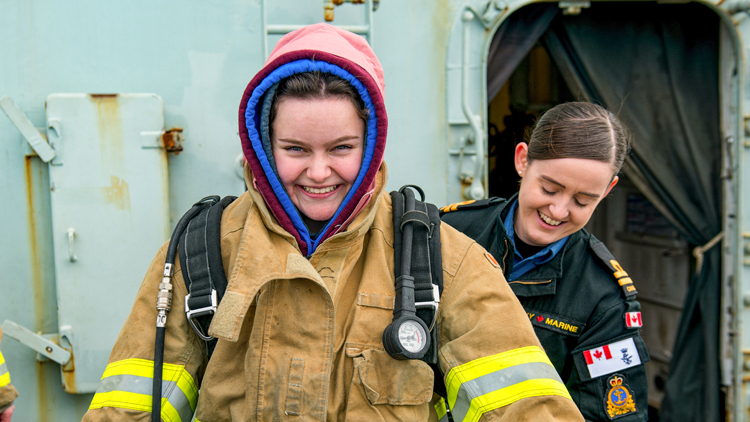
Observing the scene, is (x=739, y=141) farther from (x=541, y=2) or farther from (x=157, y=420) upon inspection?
(x=157, y=420)

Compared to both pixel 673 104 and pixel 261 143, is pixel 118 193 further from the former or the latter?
pixel 673 104

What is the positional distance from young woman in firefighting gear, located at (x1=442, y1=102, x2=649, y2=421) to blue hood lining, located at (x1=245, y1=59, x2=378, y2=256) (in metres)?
0.75

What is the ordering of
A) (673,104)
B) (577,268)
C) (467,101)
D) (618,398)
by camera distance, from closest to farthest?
(618,398) < (577,268) < (467,101) < (673,104)

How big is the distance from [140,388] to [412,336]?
0.60 m

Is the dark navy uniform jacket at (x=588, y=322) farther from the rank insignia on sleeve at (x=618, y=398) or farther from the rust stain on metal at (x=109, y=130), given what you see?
the rust stain on metal at (x=109, y=130)

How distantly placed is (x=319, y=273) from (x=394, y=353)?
0.24m

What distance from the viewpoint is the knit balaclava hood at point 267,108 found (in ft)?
3.54

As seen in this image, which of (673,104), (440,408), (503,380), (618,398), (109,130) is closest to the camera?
(503,380)

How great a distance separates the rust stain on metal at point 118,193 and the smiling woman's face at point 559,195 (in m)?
1.55

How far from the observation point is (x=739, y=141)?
2436 mm

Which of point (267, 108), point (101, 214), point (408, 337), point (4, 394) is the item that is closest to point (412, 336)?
point (408, 337)

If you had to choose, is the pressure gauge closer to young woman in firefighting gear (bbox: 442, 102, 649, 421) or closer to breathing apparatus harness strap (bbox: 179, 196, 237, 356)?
breathing apparatus harness strap (bbox: 179, 196, 237, 356)

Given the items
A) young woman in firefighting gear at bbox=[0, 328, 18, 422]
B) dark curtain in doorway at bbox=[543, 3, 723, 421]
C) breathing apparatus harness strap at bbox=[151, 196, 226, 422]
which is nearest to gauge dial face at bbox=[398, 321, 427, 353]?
breathing apparatus harness strap at bbox=[151, 196, 226, 422]

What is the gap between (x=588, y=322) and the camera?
5.36 ft
